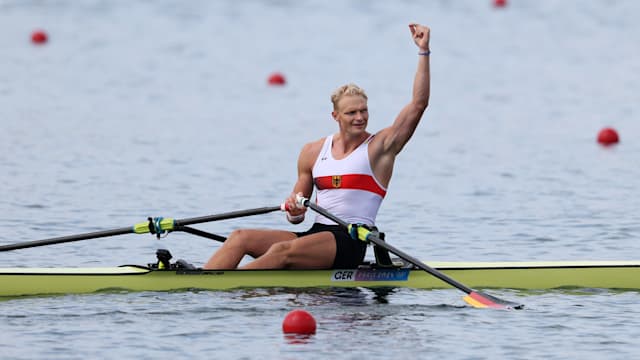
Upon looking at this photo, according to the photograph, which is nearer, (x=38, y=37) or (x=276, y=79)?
(x=276, y=79)

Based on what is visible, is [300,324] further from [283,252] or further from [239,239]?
[239,239]

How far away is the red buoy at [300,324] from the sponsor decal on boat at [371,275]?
1.06 meters

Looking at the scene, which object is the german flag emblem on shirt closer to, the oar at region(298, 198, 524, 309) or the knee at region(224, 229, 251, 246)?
the oar at region(298, 198, 524, 309)

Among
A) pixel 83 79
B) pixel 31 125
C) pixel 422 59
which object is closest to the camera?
pixel 422 59

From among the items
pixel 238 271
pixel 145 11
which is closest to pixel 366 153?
pixel 238 271

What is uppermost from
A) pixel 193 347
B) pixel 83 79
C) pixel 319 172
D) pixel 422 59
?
pixel 83 79

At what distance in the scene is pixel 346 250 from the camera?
11594 mm

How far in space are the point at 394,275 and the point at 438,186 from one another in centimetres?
608

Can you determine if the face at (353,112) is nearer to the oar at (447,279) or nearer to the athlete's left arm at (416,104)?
the athlete's left arm at (416,104)

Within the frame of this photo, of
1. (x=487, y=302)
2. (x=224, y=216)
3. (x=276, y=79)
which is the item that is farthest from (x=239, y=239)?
(x=276, y=79)

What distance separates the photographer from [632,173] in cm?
1855

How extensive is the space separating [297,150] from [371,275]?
27.9 ft

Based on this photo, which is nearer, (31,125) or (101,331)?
(101,331)

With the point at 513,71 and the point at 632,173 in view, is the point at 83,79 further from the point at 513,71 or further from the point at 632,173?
the point at 632,173
